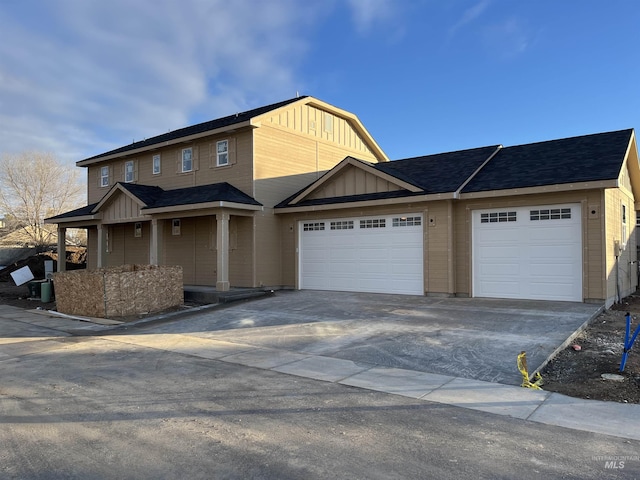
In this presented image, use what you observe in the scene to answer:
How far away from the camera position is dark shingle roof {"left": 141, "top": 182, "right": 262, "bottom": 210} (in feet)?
50.5

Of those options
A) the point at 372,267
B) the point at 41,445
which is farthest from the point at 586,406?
the point at 372,267

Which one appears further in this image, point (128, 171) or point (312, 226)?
point (128, 171)

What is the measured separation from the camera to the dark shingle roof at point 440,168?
44.2 ft

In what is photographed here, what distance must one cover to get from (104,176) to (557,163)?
19.7 metres

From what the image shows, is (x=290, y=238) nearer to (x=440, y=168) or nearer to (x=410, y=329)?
(x=440, y=168)

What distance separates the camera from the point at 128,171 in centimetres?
2136

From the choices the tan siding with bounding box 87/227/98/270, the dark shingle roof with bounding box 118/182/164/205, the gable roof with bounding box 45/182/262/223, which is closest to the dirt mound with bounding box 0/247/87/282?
the tan siding with bounding box 87/227/98/270

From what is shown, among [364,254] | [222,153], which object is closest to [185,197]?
[222,153]

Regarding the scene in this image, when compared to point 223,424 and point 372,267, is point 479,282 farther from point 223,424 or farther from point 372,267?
point 223,424

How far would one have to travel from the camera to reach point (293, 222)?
1677 cm

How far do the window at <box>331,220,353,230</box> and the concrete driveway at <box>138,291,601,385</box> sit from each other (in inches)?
102

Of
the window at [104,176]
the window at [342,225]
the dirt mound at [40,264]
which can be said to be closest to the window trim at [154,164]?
the window at [104,176]

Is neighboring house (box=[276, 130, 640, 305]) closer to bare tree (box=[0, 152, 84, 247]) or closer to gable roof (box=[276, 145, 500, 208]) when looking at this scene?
gable roof (box=[276, 145, 500, 208])

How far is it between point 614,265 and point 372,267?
21.6ft
